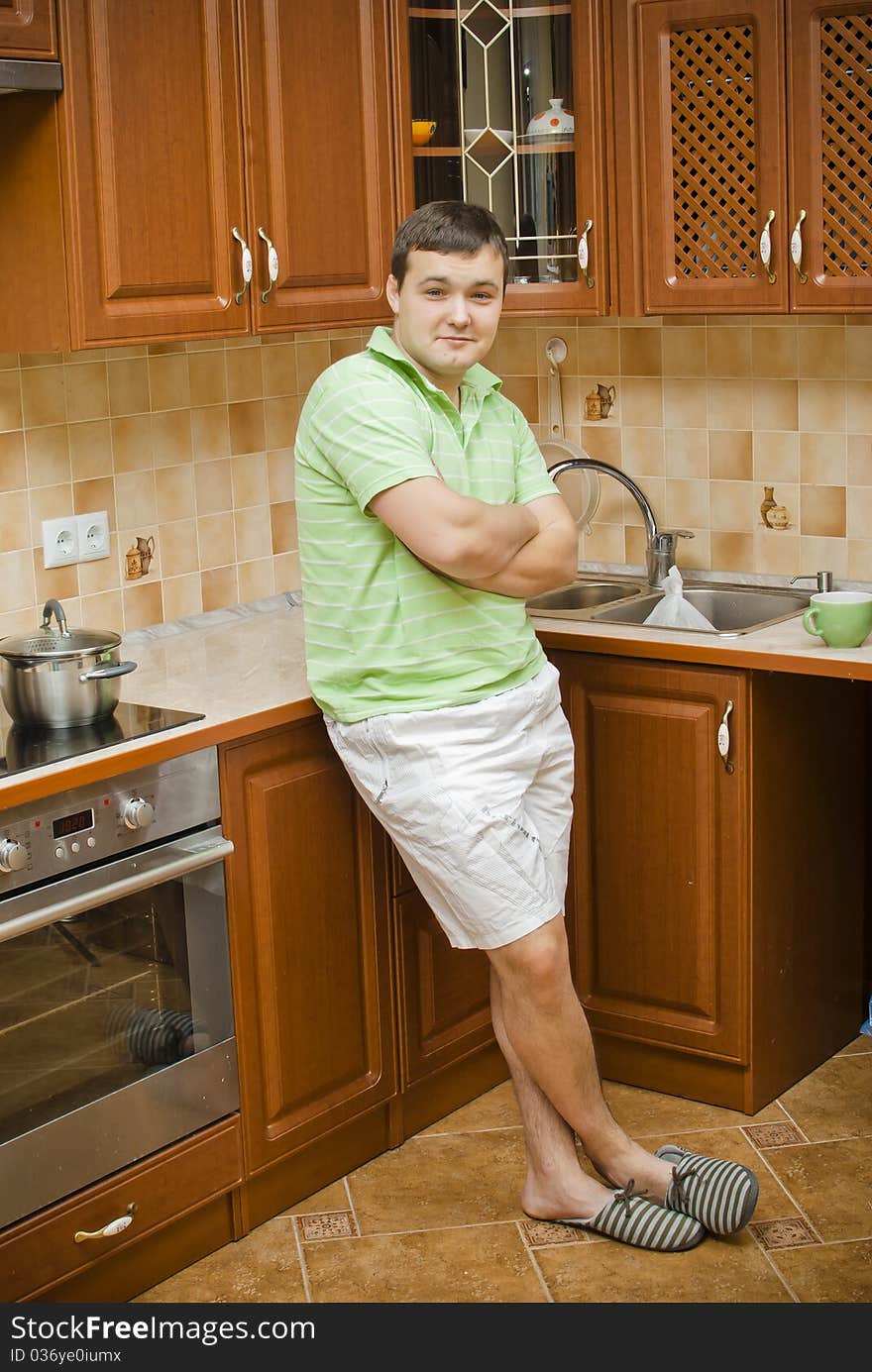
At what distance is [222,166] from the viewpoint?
2.88 metres

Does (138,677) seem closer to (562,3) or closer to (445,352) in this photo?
(445,352)

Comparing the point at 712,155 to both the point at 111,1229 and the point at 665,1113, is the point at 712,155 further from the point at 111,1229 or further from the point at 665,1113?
the point at 111,1229

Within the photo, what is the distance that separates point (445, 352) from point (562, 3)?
1032 millimetres

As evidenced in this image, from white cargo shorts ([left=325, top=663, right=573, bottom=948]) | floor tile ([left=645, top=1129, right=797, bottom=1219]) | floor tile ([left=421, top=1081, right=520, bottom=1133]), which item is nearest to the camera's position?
white cargo shorts ([left=325, top=663, right=573, bottom=948])

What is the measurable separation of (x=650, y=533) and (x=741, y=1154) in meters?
1.26

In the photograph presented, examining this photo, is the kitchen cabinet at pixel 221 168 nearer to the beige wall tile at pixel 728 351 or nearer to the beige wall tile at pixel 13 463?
the beige wall tile at pixel 13 463

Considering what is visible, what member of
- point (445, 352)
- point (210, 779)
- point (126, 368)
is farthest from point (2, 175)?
point (210, 779)

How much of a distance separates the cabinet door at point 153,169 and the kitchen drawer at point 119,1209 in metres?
1.27

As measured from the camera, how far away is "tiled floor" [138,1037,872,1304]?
263 cm

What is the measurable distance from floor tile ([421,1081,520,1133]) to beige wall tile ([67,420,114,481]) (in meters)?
1.35

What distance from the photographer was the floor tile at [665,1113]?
315 cm

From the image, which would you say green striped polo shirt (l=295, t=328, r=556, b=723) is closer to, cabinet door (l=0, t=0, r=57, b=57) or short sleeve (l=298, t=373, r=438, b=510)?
short sleeve (l=298, t=373, r=438, b=510)

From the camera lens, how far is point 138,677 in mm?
2945

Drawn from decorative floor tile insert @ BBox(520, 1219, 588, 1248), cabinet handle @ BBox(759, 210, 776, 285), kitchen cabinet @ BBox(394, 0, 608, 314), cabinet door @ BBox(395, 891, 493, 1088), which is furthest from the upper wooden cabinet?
decorative floor tile insert @ BBox(520, 1219, 588, 1248)
